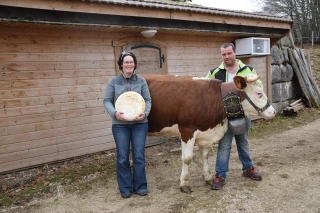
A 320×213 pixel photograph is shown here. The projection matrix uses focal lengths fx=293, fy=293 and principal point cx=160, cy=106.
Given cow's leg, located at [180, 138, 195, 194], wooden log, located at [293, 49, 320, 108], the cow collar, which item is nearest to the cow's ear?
the cow collar

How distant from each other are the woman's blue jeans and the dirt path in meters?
0.19

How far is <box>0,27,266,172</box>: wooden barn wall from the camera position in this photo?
15.8 feet

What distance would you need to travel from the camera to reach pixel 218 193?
12.8 feet

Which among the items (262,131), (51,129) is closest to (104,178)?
(51,129)

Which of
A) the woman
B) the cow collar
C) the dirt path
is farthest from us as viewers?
the cow collar

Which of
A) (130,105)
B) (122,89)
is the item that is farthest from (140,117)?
(122,89)

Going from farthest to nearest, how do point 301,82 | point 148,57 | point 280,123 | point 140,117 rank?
point 301,82, point 280,123, point 148,57, point 140,117

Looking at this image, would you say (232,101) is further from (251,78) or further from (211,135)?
(211,135)

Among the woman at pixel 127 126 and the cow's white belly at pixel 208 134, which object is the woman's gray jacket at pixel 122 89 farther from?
the cow's white belly at pixel 208 134

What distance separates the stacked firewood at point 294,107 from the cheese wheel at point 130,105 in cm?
698

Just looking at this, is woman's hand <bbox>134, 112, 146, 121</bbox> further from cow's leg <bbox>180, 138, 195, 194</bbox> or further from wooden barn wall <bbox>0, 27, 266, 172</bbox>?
wooden barn wall <bbox>0, 27, 266, 172</bbox>

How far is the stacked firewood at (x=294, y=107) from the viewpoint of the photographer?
30.1 ft

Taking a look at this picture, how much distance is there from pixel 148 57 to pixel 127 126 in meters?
2.86

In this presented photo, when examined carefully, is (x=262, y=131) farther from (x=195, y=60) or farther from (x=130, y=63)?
(x=130, y=63)
